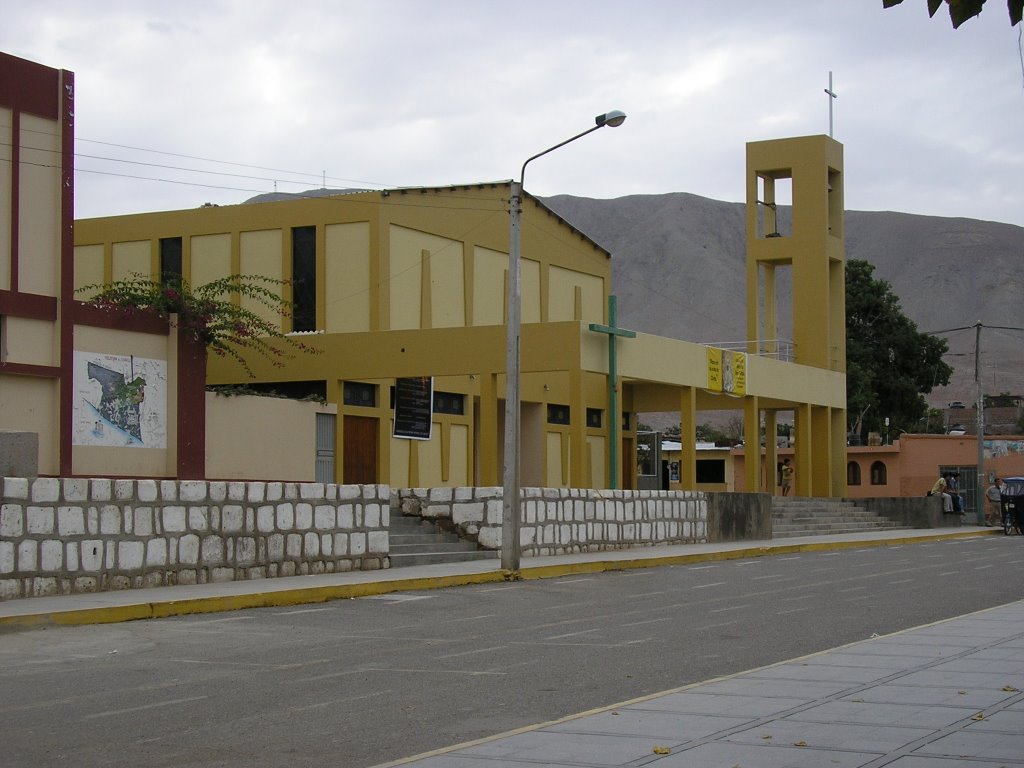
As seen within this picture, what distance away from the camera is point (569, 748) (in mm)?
7371

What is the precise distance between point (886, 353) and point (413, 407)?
165 ft

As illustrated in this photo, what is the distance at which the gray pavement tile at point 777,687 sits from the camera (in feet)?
30.3

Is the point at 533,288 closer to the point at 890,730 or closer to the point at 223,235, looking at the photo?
the point at 223,235

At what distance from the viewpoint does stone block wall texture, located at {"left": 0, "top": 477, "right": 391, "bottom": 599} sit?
52.5 feet

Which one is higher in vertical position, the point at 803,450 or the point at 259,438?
the point at 259,438

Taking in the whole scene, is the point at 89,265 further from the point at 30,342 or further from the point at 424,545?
the point at 424,545

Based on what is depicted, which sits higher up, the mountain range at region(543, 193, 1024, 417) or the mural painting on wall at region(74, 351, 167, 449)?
the mountain range at region(543, 193, 1024, 417)

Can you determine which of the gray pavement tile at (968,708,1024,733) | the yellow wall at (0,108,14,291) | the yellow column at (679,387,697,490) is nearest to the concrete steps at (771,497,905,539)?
the yellow column at (679,387,697,490)

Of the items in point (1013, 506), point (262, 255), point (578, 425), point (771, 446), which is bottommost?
point (1013, 506)

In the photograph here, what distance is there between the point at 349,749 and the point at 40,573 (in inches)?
384

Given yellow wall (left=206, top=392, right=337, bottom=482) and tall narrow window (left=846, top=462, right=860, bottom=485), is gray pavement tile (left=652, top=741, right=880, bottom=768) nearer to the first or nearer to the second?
yellow wall (left=206, top=392, right=337, bottom=482)

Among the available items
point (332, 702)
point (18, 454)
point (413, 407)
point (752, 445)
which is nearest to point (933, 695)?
point (332, 702)

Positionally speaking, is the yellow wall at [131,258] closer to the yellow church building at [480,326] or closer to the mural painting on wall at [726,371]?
the yellow church building at [480,326]

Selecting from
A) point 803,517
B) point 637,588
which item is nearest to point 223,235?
point 803,517
